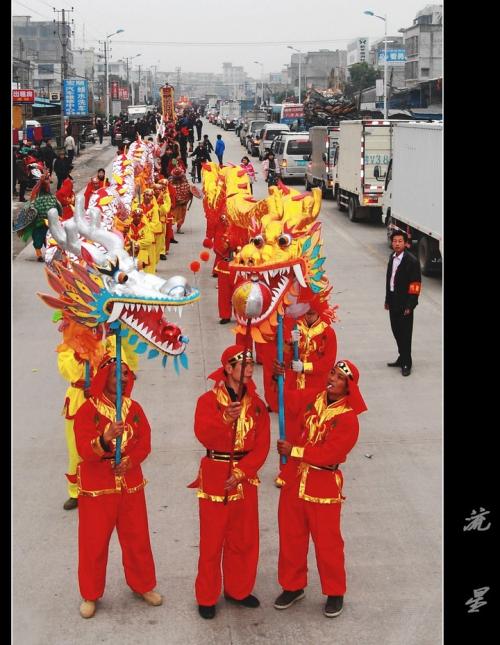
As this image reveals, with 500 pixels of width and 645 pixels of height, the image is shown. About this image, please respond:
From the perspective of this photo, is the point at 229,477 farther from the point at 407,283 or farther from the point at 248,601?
the point at 407,283

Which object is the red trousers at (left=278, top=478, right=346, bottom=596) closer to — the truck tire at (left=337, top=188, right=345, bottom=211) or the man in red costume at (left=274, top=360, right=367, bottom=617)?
the man in red costume at (left=274, top=360, right=367, bottom=617)

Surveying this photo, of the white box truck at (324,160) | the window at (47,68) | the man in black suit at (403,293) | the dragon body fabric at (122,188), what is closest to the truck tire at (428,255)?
the dragon body fabric at (122,188)

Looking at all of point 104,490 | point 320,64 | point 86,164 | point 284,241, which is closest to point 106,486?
point 104,490

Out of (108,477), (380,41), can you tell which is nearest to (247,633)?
(108,477)

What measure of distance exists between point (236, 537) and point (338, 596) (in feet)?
2.37

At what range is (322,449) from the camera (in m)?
5.80

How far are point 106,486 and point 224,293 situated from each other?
24.3 ft

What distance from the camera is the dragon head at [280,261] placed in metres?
6.87

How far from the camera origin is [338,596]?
235 inches

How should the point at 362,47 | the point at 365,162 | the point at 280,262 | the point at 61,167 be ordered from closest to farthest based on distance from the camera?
the point at 280,262 → the point at 365,162 → the point at 61,167 → the point at 362,47
